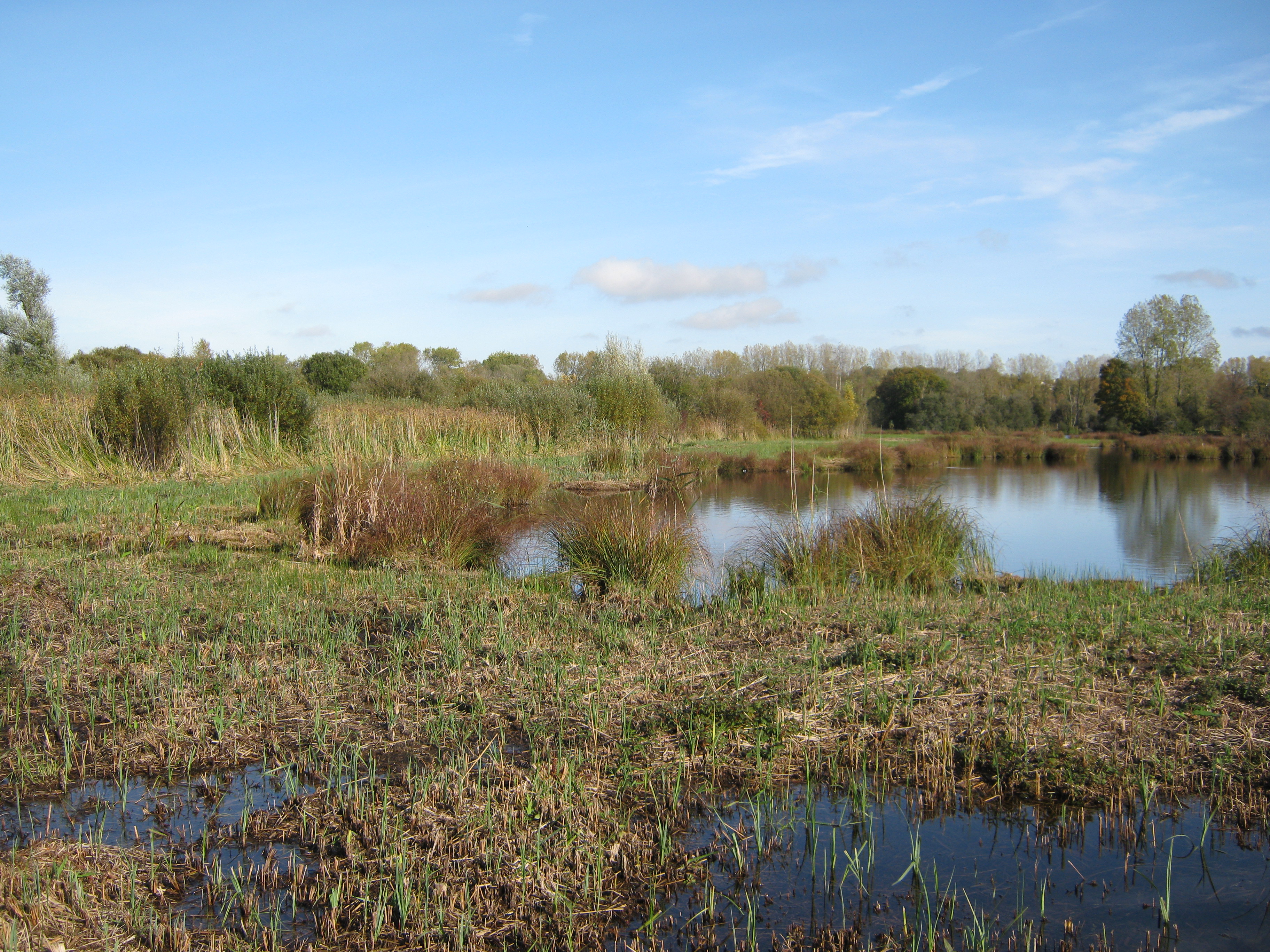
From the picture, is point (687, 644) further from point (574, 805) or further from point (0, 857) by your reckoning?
point (0, 857)

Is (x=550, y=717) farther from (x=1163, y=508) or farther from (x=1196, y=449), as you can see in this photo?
(x=1196, y=449)

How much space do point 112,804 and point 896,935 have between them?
283cm

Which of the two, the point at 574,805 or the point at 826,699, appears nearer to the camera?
the point at 574,805

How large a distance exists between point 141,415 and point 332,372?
2607cm

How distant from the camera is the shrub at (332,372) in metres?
38.7

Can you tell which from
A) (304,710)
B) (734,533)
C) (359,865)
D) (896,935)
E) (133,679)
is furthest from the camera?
(734,533)

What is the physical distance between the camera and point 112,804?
10.2 feet

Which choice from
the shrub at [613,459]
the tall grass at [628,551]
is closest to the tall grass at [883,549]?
the tall grass at [628,551]

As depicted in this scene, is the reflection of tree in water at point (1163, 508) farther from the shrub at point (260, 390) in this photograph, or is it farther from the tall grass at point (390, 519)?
the shrub at point (260, 390)

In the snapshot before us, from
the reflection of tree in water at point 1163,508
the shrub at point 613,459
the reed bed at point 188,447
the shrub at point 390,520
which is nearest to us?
the shrub at point 390,520

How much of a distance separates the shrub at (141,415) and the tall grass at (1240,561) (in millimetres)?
14492

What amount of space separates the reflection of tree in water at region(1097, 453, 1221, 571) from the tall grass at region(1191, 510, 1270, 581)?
0.90 feet

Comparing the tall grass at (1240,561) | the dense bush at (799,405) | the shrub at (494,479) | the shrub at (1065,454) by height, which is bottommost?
the tall grass at (1240,561)

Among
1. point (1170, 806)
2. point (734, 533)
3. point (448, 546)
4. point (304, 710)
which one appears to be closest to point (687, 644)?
point (304, 710)
